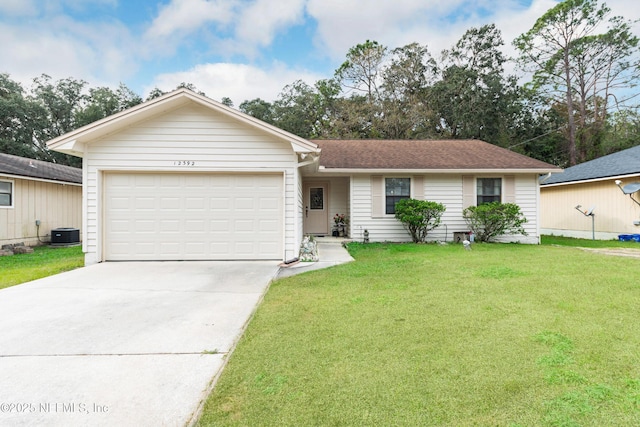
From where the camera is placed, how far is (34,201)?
11516mm

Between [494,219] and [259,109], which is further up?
[259,109]

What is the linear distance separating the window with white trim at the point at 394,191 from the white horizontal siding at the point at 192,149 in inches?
184

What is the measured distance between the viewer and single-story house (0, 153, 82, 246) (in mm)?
10495

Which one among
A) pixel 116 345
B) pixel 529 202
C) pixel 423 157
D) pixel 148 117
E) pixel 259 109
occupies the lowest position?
pixel 116 345

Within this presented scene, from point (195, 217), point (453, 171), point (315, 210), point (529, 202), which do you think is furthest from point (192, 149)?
point (529, 202)

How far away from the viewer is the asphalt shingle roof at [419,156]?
10734 mm

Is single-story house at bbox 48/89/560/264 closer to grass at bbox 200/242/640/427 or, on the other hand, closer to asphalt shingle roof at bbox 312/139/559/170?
grass at bbox 200/242/640/427

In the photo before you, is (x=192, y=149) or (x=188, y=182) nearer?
(x=192, y=149)

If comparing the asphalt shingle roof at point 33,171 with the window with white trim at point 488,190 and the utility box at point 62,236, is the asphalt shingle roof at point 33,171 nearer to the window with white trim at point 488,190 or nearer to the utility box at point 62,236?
the utility box at point 62,236

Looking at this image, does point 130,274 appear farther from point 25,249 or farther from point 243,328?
point 25,249

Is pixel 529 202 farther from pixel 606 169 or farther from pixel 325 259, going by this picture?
pixel 325 259

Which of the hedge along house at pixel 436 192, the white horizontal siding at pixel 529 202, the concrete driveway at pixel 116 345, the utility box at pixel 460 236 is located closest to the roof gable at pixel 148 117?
the concrete driveway at pixel 116 345

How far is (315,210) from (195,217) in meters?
5.68

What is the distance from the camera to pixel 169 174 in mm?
7426
